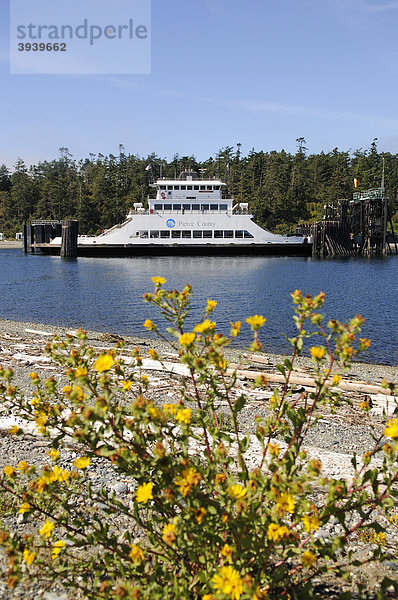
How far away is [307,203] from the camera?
6856cm

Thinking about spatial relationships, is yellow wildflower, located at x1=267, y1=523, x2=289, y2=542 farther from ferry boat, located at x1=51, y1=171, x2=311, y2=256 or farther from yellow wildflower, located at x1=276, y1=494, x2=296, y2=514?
ferry boat, located at x1=51, y1=171, x2=311, y2=256

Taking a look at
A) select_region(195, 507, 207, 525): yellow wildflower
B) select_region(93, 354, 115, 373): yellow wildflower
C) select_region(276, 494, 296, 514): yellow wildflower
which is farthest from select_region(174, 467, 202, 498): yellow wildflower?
select_region(93, 354, 115, 373): yellow wildflower

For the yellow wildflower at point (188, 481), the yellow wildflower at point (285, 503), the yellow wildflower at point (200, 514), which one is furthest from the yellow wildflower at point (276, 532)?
the yellow wildflower at point (188, 481)

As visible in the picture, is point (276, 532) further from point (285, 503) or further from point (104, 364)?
point (104, 364)

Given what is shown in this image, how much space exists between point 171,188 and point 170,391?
38.5m

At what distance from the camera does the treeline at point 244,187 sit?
65.9m

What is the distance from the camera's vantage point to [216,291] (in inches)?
861

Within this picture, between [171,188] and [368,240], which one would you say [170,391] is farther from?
[368,240]

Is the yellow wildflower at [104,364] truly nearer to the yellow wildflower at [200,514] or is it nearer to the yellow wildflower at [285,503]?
the yellow wildflower at [200,514]

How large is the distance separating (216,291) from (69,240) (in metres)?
23.2

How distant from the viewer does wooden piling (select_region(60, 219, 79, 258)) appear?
40594 mm

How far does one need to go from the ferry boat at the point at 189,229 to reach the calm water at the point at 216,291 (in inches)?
129

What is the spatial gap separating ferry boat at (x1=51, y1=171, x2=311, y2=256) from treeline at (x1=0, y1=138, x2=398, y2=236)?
21041mm

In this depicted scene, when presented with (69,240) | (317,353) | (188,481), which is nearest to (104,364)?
(188,481)
